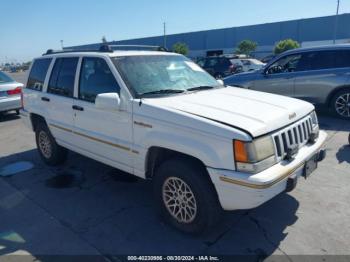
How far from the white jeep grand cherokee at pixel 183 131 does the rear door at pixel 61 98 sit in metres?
0.02

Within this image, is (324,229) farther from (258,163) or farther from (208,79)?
(208,79)

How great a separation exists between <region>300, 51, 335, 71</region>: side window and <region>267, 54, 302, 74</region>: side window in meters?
0.14

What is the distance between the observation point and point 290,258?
116 inches

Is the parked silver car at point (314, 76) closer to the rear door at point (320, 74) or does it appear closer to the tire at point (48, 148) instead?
the rear door at point (320, 74)

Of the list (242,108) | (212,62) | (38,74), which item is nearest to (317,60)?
(242,108)

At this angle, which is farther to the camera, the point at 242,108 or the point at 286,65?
the point at 286,65

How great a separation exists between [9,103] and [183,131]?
7.96 m

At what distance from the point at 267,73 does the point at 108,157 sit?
19.8 ft

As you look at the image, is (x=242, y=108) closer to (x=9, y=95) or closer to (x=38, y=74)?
(x=38, y=74)

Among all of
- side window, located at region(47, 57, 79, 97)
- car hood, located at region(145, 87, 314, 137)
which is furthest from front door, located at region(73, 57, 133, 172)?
car hood, located at region(145, 87, 314, 137)

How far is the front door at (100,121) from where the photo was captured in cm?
373

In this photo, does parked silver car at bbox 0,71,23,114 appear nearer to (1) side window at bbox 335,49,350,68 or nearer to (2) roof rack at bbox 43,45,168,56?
(2) roof rack at bbox 43,45,168,56

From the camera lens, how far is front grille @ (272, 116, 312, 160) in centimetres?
305

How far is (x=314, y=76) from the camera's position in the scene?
26.1ft
